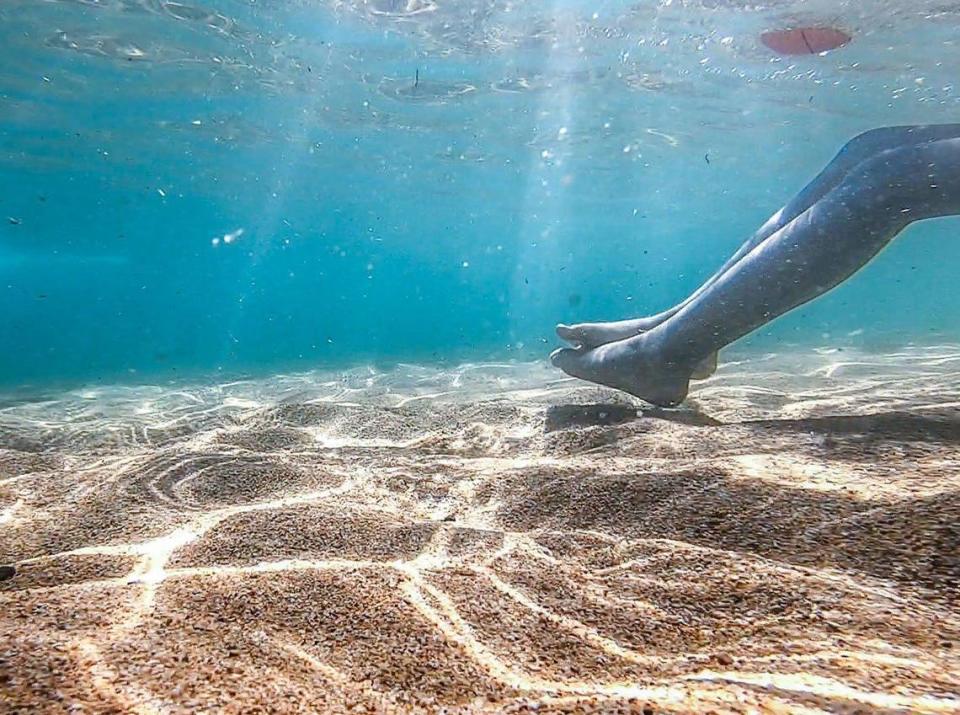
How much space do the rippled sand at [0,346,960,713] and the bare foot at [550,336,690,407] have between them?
570mm

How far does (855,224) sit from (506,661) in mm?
3662

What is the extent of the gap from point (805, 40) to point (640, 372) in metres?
16.0

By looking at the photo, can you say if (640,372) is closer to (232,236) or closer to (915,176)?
(915,176)

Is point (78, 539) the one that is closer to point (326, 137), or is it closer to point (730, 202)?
point (326, 137)

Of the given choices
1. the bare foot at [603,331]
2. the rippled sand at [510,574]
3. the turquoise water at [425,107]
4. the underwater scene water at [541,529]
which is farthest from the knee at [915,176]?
the turquoise water at [425,107]

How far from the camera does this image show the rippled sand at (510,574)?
4.83 ft

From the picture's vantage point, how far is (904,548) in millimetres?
1979

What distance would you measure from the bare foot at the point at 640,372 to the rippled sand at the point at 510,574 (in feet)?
1.87

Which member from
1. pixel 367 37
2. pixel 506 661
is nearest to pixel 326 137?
pixel 367 37

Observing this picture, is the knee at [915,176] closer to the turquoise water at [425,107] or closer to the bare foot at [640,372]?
the bare foot at [640,372]

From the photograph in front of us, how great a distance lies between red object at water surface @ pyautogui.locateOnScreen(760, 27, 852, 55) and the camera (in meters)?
A: 14.6

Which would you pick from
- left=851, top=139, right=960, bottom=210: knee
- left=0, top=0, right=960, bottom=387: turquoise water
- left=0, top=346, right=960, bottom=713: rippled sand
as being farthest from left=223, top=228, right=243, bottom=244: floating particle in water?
left=851, top=139, right=960, bottom=210: knee

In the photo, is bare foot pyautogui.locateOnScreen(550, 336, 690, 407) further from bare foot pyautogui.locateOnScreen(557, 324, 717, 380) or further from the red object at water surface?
the red object at water surface

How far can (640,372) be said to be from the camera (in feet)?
15.7
